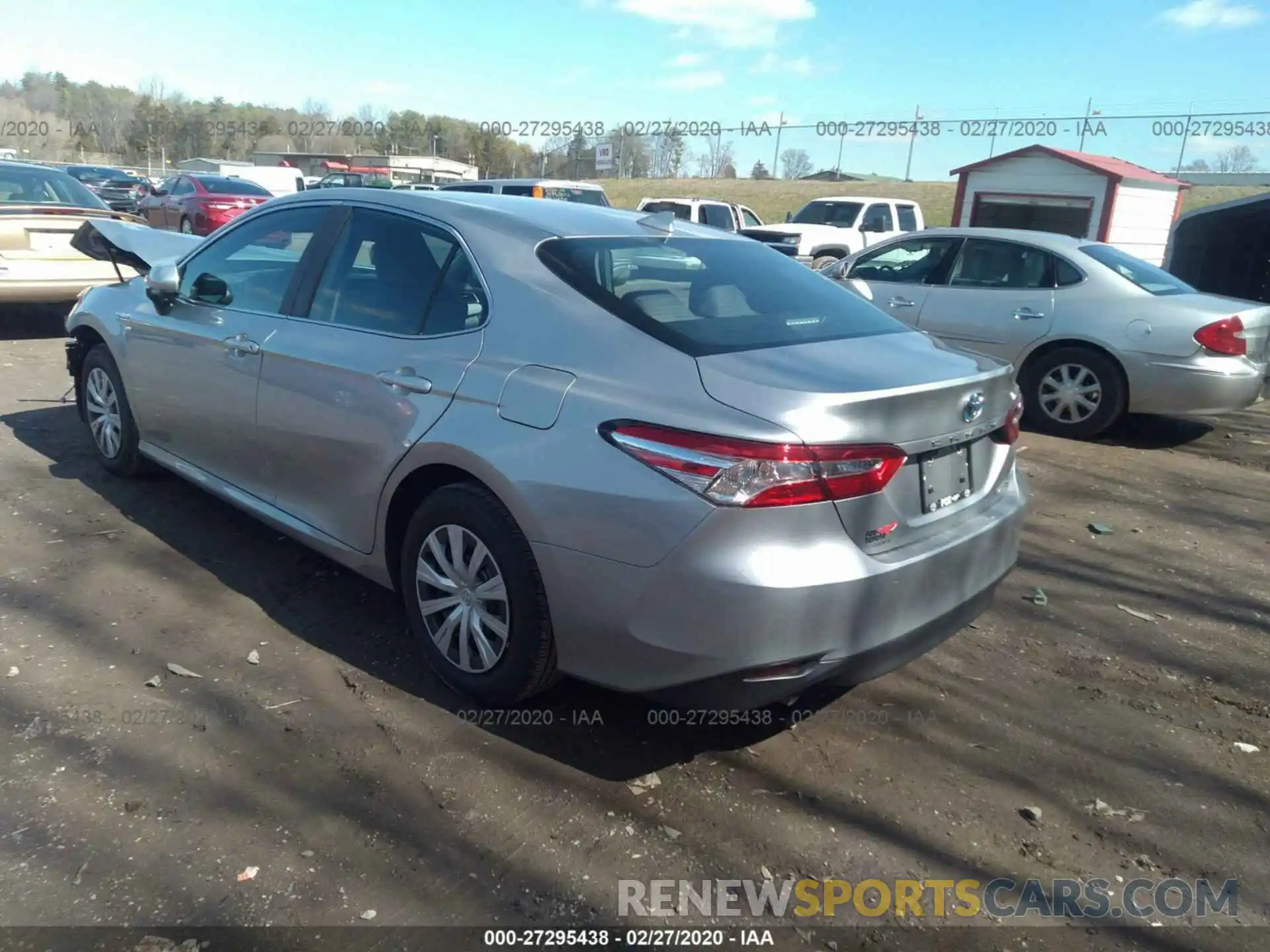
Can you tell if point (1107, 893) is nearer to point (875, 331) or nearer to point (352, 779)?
point (875, 331)

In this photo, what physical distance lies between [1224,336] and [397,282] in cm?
621

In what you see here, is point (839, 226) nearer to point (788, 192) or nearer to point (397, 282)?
point (397, 282)

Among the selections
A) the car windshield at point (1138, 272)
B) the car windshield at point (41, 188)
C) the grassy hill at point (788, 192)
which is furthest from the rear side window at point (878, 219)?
the grassy hill at point (788, 192)

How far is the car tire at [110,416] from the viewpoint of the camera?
504cm

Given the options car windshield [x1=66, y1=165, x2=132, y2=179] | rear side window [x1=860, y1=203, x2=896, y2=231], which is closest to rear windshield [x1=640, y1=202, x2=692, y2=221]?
rear side window [x1=860, y1=203, x2=896, y2=231]

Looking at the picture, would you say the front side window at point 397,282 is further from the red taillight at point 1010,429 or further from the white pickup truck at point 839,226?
the white pickup truck at point 839,226

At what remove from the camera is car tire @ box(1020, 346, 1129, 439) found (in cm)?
732

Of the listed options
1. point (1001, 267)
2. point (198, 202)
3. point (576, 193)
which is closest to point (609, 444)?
point (1001, 267)

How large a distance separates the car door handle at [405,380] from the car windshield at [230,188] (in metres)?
20.1

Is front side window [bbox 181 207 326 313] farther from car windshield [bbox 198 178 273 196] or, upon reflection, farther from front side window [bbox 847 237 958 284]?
car windshield [bbox 198 178 273 196]

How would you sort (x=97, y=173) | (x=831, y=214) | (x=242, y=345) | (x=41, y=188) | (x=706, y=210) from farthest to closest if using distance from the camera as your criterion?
(x=97, y=173), (x=831, y=214), (x=706, y=210), (x=41, y=188), (x=242, y=345)

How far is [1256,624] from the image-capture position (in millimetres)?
4266

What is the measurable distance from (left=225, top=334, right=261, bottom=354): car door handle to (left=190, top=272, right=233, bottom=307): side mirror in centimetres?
29

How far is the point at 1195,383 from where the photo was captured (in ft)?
23.0
